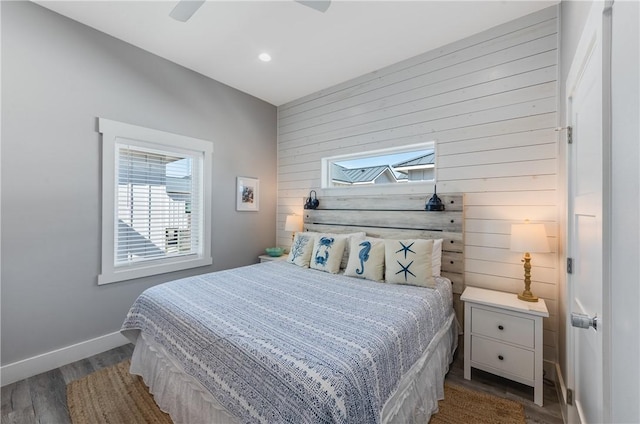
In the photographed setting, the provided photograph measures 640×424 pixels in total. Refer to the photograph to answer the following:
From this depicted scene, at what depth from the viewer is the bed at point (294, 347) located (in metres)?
1.06

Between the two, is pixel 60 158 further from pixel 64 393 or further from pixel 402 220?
pixel 402 220

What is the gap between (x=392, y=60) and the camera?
2855 millimetres

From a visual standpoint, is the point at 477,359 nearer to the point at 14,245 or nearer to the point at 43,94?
the point at 14,245

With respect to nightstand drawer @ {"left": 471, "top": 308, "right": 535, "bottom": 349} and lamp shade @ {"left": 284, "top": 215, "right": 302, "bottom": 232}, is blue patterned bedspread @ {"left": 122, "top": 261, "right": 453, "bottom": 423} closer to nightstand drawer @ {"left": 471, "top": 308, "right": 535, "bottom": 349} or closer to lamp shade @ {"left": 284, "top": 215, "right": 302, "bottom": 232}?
nightstand drawer @ {"left": 471, "top": 308, "right": 535, "bottom": 349}

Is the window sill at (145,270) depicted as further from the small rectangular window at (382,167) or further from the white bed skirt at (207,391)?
the small rectangular window at (382,167)

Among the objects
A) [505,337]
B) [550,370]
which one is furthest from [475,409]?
[550,370]

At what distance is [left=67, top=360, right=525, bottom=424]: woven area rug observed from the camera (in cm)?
169

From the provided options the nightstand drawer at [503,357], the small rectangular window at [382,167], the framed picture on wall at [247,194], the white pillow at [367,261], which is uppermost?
the small rectangular window at [382,167]

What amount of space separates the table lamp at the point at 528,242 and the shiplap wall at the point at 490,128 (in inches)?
7.0

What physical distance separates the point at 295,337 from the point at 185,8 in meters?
2.12

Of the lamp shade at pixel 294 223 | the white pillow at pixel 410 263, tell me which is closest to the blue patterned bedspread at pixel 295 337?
the white pillow at pixel 410 263

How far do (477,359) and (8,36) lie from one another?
4.32 metres

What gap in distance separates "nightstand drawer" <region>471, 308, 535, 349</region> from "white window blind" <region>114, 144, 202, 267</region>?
116 inches

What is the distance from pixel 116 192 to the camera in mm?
2518
